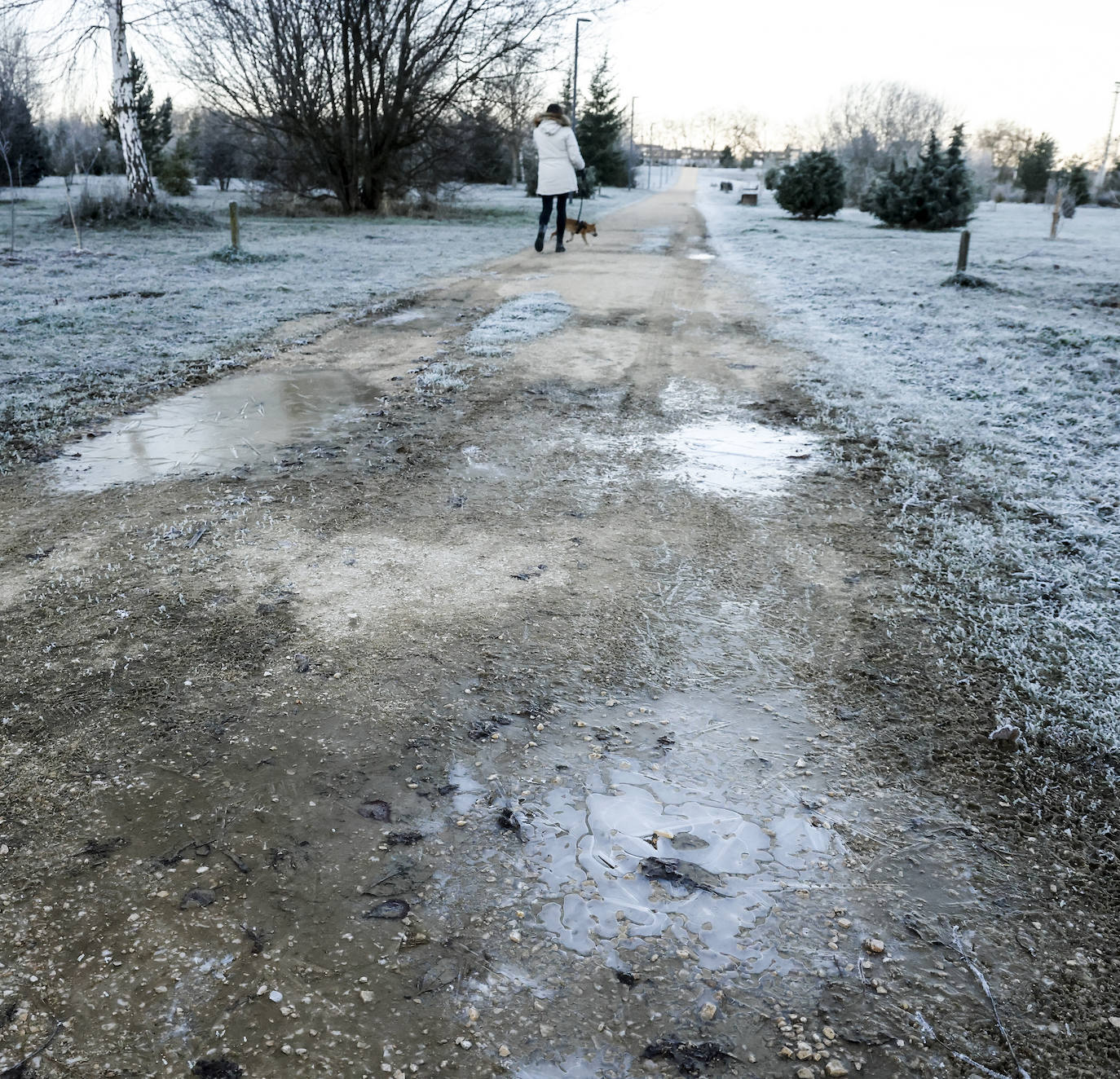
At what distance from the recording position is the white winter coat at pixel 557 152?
1272cm

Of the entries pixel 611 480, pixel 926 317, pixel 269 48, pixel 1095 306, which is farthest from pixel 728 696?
pixel 269 48

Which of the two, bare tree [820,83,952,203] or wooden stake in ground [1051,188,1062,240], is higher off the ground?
bare tree [820,83,952,203]

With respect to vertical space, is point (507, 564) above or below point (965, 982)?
above

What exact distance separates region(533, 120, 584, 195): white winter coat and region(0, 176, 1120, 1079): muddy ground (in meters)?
10.2

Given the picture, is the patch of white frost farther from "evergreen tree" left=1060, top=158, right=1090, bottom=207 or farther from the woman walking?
"evergreen tree" left=1060, top=158, right=1090, bottom=207

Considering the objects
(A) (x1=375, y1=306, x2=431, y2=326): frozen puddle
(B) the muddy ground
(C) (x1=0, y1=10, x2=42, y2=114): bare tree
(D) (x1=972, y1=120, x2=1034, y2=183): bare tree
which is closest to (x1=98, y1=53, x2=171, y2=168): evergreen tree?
(C) (x1=0, y1=10, x2=42, y2=114): bare tree

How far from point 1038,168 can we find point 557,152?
4350cm

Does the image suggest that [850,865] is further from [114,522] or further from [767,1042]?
[114,522]

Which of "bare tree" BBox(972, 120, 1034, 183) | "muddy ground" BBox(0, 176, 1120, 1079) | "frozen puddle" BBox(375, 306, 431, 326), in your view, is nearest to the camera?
"muddy ground" BBox(0, 176, 1120, 1079)

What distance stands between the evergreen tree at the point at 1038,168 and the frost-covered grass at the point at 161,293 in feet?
124

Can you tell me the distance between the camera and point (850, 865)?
75.9 inches

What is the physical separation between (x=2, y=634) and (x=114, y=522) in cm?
90

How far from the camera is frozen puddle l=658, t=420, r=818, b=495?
4117 millimetres

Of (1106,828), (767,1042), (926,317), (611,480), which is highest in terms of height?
(926,317)
